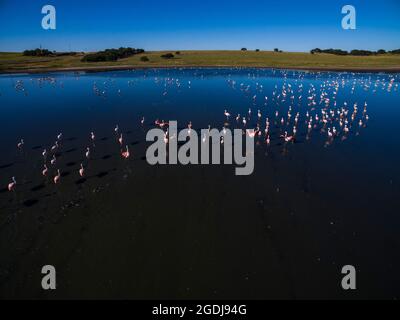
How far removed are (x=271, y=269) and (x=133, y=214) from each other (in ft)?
26.8

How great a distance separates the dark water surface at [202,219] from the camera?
44.5 feet

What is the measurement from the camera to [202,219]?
696 inches

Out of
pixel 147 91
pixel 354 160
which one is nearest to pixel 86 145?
pixel 354 160

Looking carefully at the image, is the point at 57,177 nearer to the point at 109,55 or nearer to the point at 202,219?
the point at 202,219

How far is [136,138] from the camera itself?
3080 centimetres

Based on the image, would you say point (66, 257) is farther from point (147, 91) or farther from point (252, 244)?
point (147, 91)

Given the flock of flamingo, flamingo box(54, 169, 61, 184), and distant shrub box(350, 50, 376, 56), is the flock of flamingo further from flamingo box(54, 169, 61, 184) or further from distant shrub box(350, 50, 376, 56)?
distant shrub box(350, 50, 376, 56)

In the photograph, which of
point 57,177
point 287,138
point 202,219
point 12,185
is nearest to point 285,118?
point 287,138

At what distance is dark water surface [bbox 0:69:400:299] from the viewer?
44.5ft

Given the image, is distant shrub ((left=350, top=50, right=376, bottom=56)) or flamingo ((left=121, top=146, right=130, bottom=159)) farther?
distant shrub ((left=350, top=50, right=376, bottom=56))

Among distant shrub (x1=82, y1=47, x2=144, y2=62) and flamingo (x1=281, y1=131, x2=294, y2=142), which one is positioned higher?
distant shrub (x1=82, y1=47, x2=144, y2=62)

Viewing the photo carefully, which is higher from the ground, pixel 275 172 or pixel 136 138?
pixel 136 138

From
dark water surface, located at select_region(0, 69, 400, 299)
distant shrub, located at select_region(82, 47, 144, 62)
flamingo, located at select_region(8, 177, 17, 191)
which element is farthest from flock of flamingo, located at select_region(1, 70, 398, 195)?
distant shrub, located at select_region(82, 47, 144, 62)
